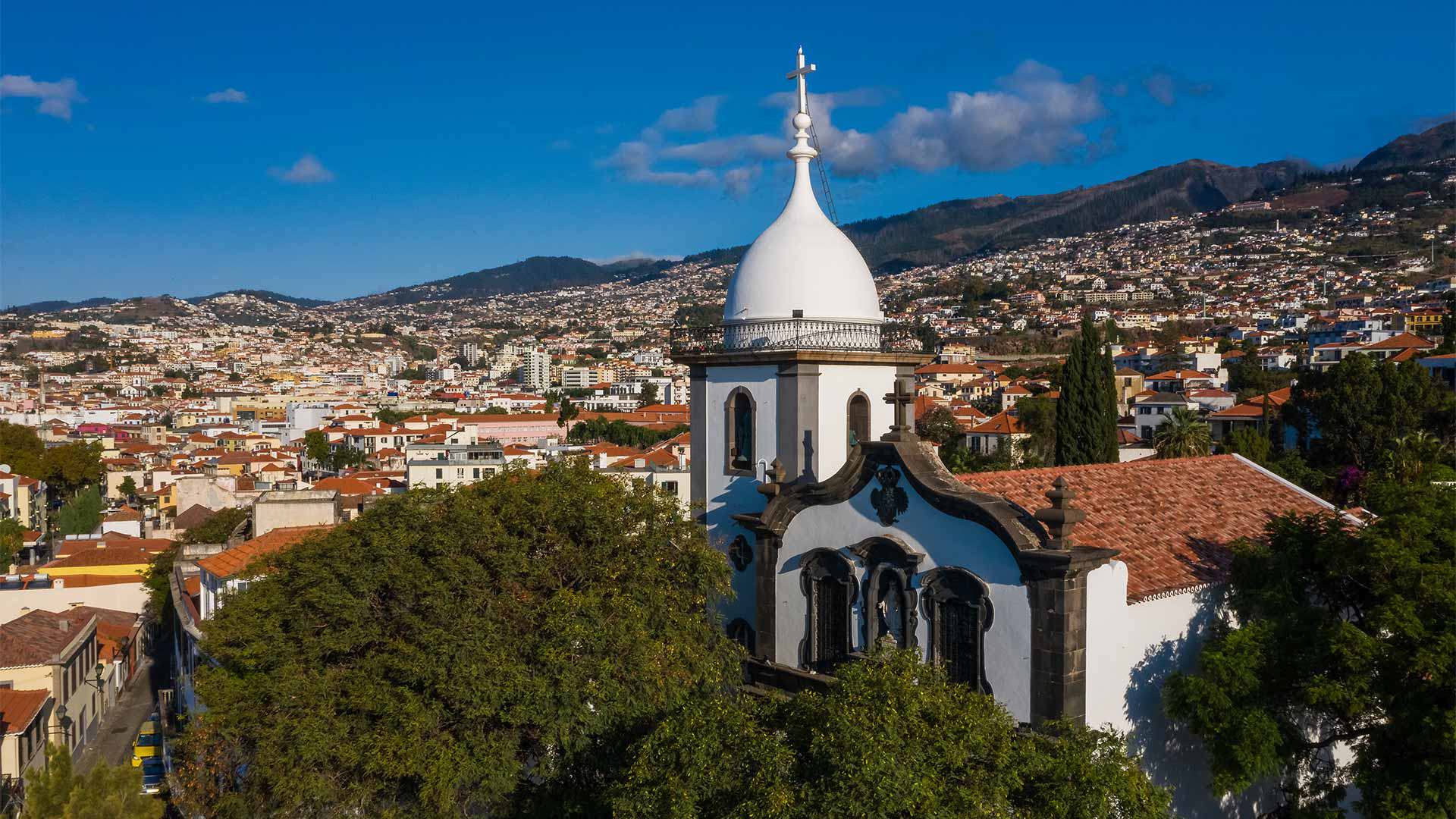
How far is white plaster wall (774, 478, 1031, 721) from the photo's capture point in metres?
14.1

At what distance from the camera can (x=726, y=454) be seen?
1938 centimetres

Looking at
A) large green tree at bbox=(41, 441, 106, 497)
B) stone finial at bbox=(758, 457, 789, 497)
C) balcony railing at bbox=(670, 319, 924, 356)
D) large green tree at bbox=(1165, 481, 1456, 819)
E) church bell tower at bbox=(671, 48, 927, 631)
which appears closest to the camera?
large green tree at bbox=(1165, 481, 1456, 819)

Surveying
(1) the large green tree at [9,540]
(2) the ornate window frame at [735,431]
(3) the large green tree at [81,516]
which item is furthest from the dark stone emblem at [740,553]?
(3) the large green tree at [81,516]

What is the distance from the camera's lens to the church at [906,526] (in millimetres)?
14031

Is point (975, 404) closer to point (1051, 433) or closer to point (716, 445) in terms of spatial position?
point (1051, 433)

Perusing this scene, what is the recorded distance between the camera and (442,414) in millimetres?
143000

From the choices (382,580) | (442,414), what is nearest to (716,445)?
(382,580)

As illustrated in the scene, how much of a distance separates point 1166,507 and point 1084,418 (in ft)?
63.8

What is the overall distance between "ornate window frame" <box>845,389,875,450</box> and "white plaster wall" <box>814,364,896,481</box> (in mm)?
13

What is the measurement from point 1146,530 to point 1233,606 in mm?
1647

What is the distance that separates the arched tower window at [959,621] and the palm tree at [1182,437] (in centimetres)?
2826

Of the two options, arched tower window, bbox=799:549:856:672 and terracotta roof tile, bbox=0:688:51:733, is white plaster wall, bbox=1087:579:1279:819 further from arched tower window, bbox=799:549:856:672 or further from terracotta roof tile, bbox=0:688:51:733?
terracotta roof tile, bbox=0:688:51:733

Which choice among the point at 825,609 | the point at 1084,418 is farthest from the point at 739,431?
the point at 1084,418

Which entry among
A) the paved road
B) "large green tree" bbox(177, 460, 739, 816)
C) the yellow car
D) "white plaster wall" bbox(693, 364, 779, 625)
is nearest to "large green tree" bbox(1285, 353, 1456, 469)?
"white plaster wall" bbox(693, 364, 779, 625)
